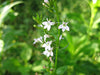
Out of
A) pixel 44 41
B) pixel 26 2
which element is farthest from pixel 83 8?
pixel 44 41

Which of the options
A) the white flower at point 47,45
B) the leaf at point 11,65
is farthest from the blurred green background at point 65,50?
the white flower at point 47,45

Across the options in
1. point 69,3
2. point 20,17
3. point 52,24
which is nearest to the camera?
point 52,24

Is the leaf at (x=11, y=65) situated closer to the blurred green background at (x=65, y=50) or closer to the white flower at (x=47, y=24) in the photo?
the blurred green background at (x=65, y=50)

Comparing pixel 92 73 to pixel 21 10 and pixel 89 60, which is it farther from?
pixel 21 10

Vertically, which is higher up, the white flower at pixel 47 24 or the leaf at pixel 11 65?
the white flower at pixel 47 24

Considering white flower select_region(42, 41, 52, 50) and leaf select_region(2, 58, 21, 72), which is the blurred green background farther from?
white flower select_region(42, 41, 52, 50)

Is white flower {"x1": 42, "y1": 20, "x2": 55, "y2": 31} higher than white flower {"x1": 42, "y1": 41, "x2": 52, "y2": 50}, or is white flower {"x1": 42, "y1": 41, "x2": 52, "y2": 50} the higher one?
white flower {"x1": 42, "y1": 20, "x2": 55, "y2": 31}

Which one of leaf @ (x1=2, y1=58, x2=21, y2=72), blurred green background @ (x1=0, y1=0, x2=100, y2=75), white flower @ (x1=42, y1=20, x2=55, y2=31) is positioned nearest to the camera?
white flower @ (x1=42, y1=20, x2=55, y2=31)

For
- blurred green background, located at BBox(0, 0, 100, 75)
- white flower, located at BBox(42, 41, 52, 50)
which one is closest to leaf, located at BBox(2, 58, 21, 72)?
blurred green background, located at BBox(0, 0, 100, 75)

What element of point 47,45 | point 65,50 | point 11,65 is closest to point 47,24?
point 47,45

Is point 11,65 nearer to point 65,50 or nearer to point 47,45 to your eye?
point 65,50

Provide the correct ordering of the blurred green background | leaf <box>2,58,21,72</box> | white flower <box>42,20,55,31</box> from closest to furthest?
white flower <box>42,20,55,31</box>, the blurred green background, leaf <box>2,58,21,72</box>
